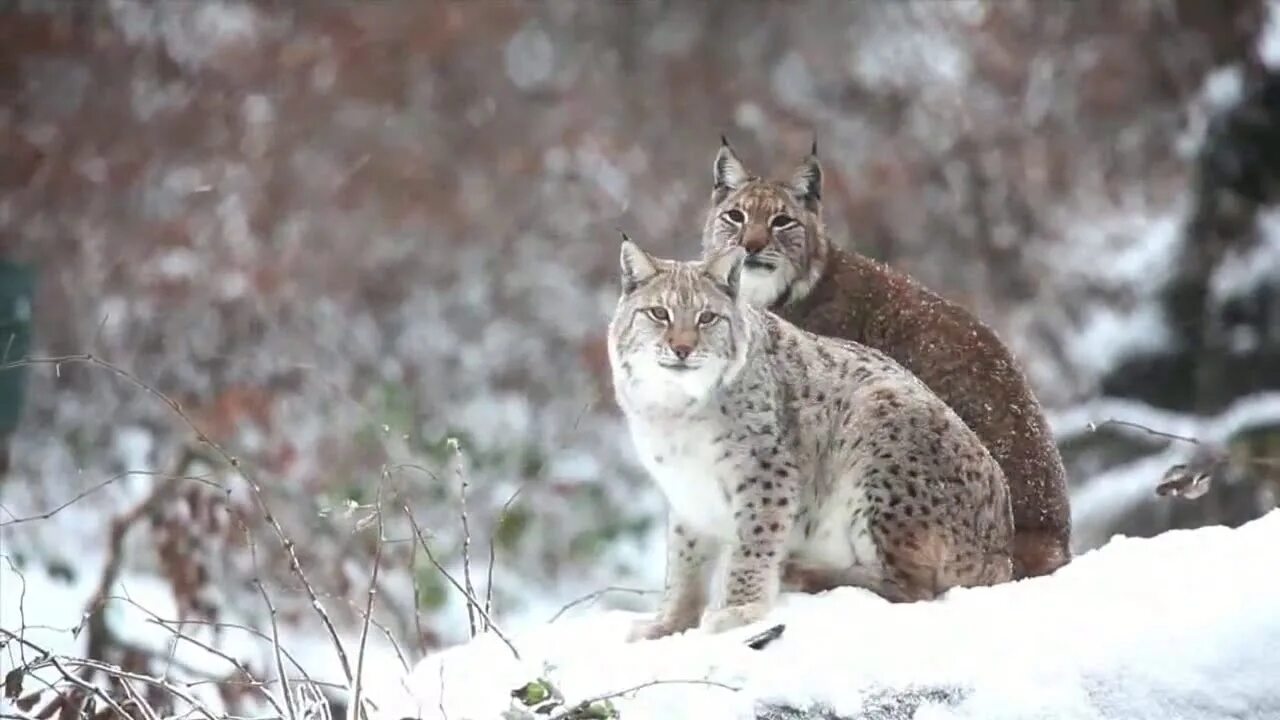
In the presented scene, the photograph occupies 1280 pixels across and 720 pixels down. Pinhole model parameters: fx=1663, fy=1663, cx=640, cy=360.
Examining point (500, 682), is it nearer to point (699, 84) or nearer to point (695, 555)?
point (695, 555)

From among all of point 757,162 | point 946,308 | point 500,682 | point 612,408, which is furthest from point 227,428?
point 500,682

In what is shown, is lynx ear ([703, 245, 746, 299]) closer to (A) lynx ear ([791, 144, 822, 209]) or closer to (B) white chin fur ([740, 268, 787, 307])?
(B) white chin fur ([740, 268, 787, 307])

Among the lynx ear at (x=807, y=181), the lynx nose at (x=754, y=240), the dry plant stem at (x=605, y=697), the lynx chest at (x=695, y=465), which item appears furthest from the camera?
the lynx ear at (x=807, y=181)

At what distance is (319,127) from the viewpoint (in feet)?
21.4

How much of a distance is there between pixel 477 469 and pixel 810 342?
9.31ft

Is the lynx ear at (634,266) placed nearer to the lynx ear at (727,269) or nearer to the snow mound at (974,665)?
the lynx ear at (727,269)

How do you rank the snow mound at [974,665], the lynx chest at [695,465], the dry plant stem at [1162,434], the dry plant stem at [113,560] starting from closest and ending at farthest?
1. the snow mound at [974,665]
2. the lynx chest at [695,465]
3. the dry plant stem at [1162,434]
4. the dry plant stem at [113,560]

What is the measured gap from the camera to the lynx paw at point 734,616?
2924 mm

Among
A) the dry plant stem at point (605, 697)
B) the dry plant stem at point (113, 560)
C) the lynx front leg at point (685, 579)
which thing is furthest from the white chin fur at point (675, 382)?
the dry plant stem at point (113, 560)

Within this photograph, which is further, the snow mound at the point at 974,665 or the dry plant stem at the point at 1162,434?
the dry plant stem at the point at 1162,434

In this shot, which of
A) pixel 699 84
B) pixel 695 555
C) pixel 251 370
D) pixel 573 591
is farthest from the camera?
pixel 699 84

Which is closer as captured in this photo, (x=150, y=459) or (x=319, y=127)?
(x=150, y=459)

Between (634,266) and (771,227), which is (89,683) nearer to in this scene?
(634,266)

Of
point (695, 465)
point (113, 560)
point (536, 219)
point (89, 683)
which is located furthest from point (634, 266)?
point (536, 219)
